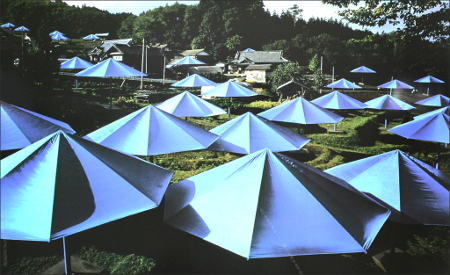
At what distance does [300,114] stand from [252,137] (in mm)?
5963

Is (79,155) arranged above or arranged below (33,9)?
below

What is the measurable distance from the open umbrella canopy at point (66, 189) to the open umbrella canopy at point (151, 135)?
2.06 m

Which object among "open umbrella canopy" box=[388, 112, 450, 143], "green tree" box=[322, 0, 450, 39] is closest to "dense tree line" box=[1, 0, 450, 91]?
"green tree" box=[322, 0, 450, 39]

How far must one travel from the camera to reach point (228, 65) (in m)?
51.4

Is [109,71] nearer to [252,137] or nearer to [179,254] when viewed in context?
[252,137]

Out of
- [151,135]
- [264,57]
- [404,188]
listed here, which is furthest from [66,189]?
[264,57]

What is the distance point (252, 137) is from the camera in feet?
31.4

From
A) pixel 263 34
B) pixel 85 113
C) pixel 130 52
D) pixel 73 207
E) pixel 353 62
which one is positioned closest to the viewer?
pixel 73 207

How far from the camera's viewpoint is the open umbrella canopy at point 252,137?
30.8 ft

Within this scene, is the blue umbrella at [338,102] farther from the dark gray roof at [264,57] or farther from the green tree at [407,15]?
the dark gray roof at [264,57]

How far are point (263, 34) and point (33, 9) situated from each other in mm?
41531

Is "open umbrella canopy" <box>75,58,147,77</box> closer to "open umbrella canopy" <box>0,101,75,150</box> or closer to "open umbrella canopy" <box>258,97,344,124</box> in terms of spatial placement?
"open umbrella canopy" <box>258,97,344,124</box>

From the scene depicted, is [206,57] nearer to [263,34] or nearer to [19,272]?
[263,34]

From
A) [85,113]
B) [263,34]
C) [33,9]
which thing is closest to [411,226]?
[85,113]
